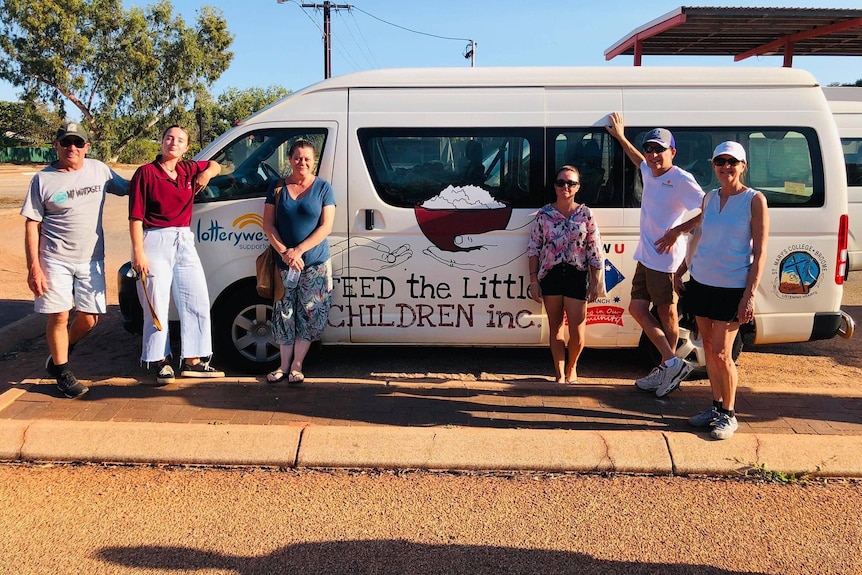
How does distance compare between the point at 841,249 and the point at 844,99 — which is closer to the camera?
the point at 841,249

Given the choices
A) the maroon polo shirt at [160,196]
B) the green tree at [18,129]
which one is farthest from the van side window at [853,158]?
the green tree at [18,129]

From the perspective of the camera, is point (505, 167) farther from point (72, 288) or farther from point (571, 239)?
point (72, 288)

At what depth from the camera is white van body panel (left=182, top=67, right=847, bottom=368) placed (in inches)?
199

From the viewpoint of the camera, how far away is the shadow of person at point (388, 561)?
9.38ft

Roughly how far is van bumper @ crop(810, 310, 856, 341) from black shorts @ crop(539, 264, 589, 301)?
72.5 inches

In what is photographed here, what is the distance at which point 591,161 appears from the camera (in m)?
5.10

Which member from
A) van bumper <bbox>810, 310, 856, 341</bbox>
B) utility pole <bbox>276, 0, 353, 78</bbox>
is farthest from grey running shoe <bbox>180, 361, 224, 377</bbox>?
utility pole <bbox>276, 0, 353, 78</bbox>

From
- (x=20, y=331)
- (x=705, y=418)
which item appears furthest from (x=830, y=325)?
(x=20, y=331)

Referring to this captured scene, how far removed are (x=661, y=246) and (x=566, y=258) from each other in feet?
2.02

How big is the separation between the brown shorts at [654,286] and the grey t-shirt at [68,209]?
12.0ft

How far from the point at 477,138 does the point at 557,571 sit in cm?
316

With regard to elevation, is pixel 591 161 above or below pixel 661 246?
above

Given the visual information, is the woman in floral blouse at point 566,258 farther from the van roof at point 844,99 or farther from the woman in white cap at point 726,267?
the van roof at point 844,99

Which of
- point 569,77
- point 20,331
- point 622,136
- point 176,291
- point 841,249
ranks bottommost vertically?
point 20,331
